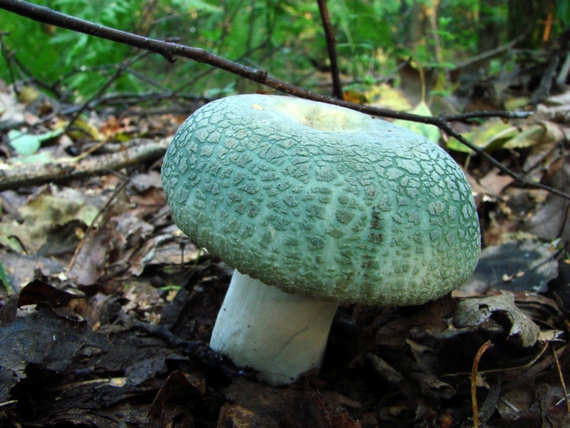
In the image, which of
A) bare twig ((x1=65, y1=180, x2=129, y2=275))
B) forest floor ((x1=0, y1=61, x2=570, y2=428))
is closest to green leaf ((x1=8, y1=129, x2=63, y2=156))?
forest floor ((x1=0, y1=61, x2=570, y2=428))

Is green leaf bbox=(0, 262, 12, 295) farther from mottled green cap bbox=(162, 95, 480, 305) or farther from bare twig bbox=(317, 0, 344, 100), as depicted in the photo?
bare twig bbox=(317, 0, 344, 100)

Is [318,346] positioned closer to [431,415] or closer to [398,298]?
[431,415]

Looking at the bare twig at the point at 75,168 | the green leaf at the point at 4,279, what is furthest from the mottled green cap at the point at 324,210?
the bare twig at the point at 75,168

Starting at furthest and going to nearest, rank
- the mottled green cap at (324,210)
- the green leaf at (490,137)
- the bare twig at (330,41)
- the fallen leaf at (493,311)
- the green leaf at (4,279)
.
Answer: the green leaf at (490,137)
the bare twig at (330,41)
the green leaf at (4,279)
the fallen leaf at (493,311)
the mottled green cap at (324,210)

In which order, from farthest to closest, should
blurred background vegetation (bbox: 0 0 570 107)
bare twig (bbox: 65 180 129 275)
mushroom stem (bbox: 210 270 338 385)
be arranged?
blurred background vegetation (bbox: 0 0 570 107) < bare twig (bbox: 65 180 129 275) < mushroom stem (bbox: 210 270 338 385)

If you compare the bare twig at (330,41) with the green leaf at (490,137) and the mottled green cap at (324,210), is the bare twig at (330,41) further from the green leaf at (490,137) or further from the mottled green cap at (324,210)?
the mottled green cap at (324,210)

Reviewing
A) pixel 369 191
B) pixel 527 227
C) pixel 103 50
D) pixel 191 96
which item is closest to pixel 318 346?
pixel 369 191

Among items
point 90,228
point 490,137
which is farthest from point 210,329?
point 490,137
